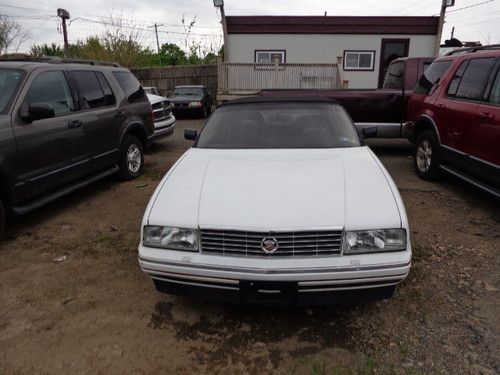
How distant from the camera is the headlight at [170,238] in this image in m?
2.65

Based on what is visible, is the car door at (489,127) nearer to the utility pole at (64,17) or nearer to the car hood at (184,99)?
the car hood at (184,99)

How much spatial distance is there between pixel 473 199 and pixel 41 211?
5.74 m

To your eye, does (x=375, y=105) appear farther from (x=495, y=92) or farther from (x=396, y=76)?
(x=495, y=92)

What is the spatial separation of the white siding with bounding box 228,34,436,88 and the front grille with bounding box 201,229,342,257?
15.2 meters

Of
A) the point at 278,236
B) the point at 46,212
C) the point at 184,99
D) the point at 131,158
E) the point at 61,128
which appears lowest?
the point at 46,212

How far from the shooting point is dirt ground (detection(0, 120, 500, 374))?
8.26 feet

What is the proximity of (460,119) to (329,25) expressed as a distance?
41.5ft

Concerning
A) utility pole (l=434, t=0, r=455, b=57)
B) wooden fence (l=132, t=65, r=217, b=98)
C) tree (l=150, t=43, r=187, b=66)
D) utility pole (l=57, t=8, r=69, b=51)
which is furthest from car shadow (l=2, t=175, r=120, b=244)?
tree (l=150, t=43, r=187, b=66)

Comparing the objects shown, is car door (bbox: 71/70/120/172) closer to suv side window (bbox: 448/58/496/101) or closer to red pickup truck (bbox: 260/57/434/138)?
red pickup truck (bbox: 260/57/434/138)

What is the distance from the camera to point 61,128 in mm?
4879

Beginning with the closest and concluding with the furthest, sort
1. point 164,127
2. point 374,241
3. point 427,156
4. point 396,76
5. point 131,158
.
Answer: point 374,241, point 427,156, point 131,158, point 164,127, point 396,76

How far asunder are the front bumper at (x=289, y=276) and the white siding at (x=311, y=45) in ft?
49.9

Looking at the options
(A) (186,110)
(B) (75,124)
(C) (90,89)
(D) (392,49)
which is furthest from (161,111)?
(D) (392,49)

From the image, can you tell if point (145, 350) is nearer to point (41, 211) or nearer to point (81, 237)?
point (81, 237)
